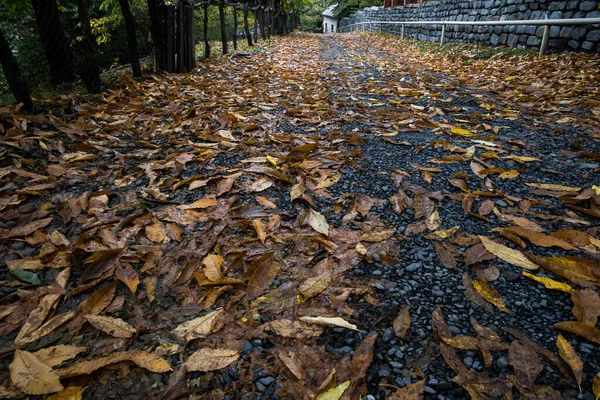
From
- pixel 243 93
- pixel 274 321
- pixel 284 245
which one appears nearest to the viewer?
pixel 274 321

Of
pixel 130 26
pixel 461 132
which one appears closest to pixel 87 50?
pixel 130 26

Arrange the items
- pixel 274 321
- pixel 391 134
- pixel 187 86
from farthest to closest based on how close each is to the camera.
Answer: pixel 187 86 < pixel 391 134 < pixel 274 321

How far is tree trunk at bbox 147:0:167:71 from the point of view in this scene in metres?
5.21

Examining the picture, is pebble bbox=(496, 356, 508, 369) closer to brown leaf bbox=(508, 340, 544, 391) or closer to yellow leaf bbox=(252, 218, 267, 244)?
brown leaf bbox=(508, 340, 544, 391)

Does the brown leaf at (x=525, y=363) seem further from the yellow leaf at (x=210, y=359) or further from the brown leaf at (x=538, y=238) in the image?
the yellow leaf at (x=210, y=359)

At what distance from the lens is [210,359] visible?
1.07 m

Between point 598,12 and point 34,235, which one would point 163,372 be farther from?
point 598,12

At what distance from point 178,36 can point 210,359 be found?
5880 millimetres

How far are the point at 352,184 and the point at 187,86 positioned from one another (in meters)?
3.67

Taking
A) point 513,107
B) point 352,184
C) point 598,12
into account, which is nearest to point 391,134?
point 352,184

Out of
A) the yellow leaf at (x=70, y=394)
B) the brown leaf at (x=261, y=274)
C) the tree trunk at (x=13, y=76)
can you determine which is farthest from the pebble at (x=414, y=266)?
the tree trunk at (x=13, y=76)

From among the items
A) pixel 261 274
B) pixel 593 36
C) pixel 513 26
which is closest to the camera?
pixel 261 274

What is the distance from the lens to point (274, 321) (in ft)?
3.94

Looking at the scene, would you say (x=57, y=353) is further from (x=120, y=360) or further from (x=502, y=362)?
(x=502, y=362)
